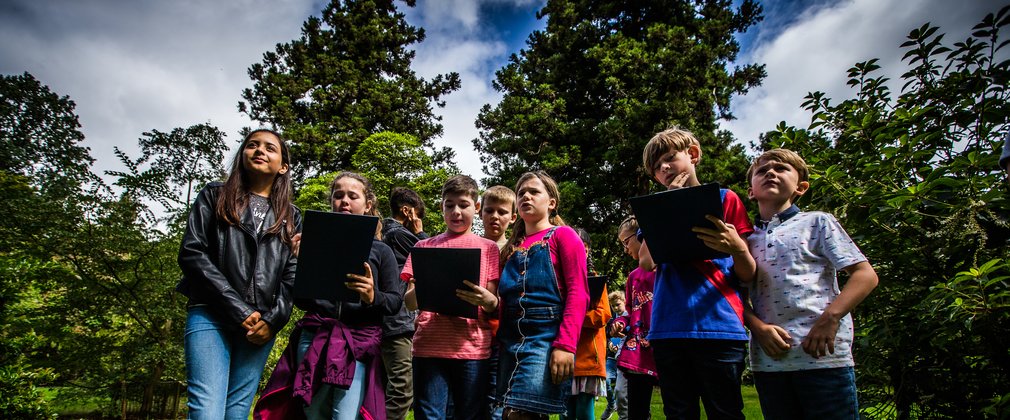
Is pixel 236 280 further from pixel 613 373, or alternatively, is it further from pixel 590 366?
pixel 613 373

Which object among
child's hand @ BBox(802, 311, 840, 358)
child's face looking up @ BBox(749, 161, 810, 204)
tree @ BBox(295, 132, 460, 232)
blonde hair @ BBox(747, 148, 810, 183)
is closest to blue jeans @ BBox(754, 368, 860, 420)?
child's hand @ BBox(802, 311, 840, 358)

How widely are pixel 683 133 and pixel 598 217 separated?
13892 mm

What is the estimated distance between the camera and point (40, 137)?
8680mm

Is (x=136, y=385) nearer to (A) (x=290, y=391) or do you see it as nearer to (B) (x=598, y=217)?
(A) (x=290, y=391)

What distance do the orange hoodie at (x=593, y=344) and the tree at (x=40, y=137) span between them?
804cm

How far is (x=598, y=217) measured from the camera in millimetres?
16016

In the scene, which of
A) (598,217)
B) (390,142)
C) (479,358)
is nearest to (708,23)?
(598,217)

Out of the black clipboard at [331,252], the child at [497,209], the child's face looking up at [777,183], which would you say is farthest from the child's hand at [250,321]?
the child's face looking up at [777,183]

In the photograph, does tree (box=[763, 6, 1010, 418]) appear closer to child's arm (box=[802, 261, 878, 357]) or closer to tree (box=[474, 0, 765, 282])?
child's arm (box=[802, 261, 878, 357])

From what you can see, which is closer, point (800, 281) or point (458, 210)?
point (800, 281)

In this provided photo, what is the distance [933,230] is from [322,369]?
3304 mm

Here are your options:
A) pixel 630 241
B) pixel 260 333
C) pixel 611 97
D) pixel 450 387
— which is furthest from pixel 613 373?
pixel 611 97

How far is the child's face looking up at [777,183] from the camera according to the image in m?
2.19

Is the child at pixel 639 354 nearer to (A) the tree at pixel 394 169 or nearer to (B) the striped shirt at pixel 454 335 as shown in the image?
(B) the striped shirt at pixel 454 335
